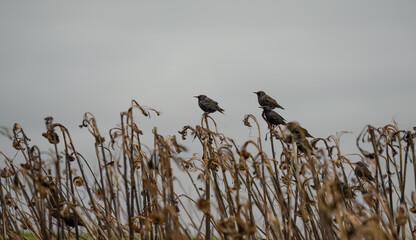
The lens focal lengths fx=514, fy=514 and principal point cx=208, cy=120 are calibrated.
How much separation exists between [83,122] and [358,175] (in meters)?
2.21

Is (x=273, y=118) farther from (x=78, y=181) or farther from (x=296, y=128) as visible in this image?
(x=78, y=181)

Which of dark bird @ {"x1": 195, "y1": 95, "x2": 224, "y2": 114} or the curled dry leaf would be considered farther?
dark bird @ {"x1": 195, "y1": 95, "x2": 224, "y2": 114}

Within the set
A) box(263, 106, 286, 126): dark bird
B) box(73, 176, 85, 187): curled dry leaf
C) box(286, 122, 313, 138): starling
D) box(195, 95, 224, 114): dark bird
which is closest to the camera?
box(286, 122, 313, 138): starling

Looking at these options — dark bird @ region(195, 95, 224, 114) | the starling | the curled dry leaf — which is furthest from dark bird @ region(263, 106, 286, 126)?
dark bird @ region(195, 95, 224, 114)

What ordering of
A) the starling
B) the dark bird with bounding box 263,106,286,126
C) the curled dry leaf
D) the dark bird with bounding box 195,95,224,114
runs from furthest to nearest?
the dark bird with bounding box 195,95,224,114 < the dark bird with bounding box 263,106,286,126 < the curled dry leaf < the starling

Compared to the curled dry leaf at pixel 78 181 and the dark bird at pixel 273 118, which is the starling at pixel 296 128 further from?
the curled dry leaf at pixel 78 181

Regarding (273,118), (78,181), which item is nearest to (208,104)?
(273,118)

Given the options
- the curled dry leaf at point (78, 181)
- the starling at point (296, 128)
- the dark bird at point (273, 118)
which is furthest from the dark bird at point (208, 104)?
the curled dry leaf at point (78, 181)

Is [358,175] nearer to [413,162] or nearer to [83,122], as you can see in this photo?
[413,162]

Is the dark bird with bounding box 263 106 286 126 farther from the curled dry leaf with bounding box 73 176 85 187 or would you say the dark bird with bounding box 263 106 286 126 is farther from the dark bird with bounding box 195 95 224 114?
the dark bird with bounding box 195 95 224 114

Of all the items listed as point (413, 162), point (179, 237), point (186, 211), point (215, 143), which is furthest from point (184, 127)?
point (413, 162)

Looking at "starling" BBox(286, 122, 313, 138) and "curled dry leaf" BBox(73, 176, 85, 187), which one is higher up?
"curled dry leaf" BBox(73, 176, 85, 187)

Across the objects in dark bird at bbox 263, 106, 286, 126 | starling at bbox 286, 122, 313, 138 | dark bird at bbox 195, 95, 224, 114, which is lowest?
starling at bbox 286, 122, 313, 138

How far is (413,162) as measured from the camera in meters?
3.25
